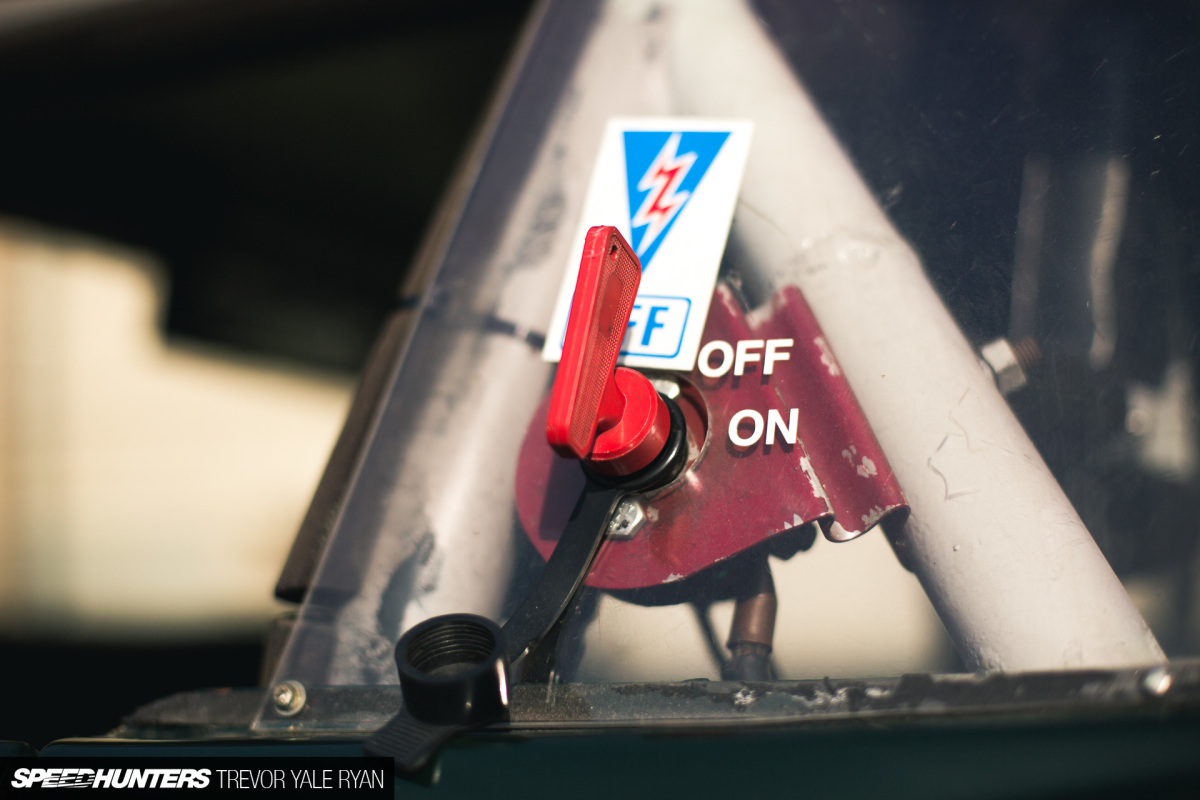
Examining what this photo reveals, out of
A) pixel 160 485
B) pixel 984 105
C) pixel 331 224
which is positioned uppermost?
pixel 331 224

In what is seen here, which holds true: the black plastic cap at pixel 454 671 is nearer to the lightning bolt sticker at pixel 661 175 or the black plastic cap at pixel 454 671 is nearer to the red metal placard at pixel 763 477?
the red metal placard at pixel 763 477

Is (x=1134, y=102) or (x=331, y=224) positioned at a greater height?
(x=331, y=224)

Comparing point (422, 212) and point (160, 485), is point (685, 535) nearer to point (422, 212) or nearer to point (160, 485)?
point (422, 212)

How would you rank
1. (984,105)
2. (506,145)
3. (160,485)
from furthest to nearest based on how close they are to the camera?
(160,485) < (506,145) < (984,105)

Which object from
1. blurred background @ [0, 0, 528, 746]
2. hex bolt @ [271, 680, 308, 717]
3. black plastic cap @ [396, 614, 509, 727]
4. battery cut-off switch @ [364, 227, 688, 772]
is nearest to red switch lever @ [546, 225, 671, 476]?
battery cut-off switch @ [364, 227, 688, 772]

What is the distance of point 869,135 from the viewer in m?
0.66

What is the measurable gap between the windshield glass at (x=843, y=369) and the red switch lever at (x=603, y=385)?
0.05 m

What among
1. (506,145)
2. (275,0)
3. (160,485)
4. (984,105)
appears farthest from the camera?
(160,485)

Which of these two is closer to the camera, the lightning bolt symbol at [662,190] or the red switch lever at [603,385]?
the red switch lever at [603,385]


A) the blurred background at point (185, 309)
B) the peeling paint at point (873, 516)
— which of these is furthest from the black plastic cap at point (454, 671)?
→ the blurred background at point (185, 309)

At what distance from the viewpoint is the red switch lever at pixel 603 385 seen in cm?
49

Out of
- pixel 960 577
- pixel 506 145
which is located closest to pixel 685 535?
pixel 960 577

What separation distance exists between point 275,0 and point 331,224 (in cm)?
172

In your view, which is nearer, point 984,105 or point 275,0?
point 984,105
